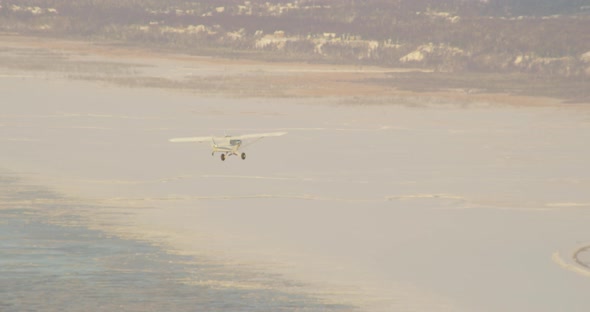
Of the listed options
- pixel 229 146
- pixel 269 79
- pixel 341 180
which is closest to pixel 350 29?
pixel 269 79

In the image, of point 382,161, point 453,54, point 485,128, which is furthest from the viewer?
point 453,54

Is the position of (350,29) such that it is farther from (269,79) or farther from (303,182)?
(303,182)

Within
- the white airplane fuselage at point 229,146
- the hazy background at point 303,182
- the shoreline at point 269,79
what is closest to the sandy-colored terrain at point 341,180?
the hazy background at point 303,182

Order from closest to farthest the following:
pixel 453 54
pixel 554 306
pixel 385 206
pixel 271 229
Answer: pixel 554 306 → pixel 271 229 → pixel 385 206 → pixel 453 54

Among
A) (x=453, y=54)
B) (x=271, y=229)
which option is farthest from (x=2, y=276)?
(x=453, y=54)

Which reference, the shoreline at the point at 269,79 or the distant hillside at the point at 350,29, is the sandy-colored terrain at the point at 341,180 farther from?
the distant hillside at the point at 350,29

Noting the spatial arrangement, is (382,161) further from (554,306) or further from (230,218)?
(554,306)
